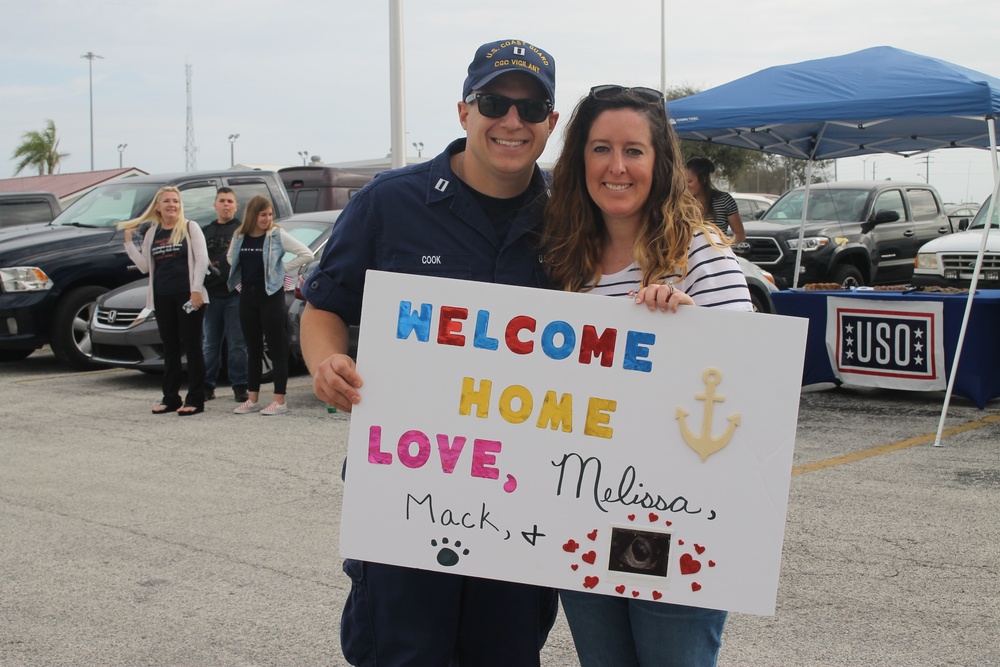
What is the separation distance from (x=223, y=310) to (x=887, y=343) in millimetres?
5869

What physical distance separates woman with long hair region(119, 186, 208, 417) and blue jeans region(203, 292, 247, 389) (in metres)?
0.50

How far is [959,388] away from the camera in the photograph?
880 centimetres

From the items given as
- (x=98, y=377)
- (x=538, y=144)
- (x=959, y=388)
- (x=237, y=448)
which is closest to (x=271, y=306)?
(x=237, y=448)

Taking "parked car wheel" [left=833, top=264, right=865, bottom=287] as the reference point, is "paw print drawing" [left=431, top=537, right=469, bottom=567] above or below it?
below

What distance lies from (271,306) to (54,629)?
5093 mm

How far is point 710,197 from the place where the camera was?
31.7 feet

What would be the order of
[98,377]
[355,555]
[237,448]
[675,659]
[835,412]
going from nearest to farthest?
[675,659] → [355,555] → [237,448] → [835,412] → [98,377]

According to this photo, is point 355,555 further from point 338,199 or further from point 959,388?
point 338,199

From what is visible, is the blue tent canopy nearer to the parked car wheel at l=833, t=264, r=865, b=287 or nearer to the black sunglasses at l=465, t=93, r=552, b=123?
the parked car wheel at l=833, t=264, r=865, b=287

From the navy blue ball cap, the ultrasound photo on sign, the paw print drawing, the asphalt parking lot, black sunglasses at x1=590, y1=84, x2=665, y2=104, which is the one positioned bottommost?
the asphalt parking lot

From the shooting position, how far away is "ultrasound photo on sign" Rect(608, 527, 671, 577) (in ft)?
7.65

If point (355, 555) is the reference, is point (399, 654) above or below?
below

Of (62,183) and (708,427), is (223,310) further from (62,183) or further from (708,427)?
(62,183)

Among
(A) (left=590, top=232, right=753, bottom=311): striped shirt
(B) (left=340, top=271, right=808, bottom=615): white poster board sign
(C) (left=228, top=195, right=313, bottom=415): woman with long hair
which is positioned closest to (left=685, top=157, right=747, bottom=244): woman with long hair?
(C) (left=228, top=195, right=313, bottom=415): woman with long hair
